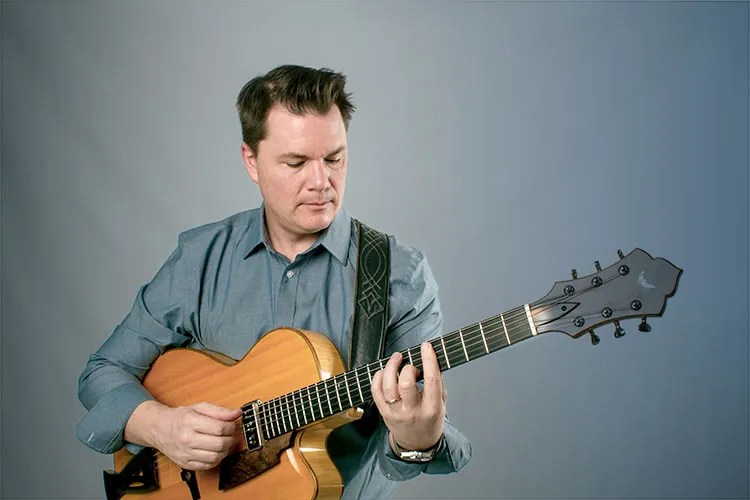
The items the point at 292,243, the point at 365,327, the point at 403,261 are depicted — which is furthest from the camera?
the point at 292,243

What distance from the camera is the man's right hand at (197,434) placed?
2.42m

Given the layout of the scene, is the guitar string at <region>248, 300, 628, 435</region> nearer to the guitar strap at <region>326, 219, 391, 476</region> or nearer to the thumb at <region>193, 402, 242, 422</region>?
the thumb at <region>193, 402, 242, 422</region>

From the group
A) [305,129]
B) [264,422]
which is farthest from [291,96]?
[264,422]

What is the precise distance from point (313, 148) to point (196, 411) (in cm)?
77

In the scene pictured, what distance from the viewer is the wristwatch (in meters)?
2.32

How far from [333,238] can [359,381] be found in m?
0.55

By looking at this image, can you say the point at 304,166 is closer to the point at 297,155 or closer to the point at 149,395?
the point at 297,155

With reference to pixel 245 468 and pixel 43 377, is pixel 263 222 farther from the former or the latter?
pixel 43 377

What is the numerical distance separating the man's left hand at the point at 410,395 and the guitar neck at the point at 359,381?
3cm

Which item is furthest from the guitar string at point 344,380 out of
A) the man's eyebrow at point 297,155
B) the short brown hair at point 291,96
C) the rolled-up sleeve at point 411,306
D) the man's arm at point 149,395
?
the short brown hair at point 291,96

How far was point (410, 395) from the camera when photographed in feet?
6.97

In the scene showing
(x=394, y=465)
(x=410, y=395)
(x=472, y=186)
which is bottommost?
(x=394, y=465)

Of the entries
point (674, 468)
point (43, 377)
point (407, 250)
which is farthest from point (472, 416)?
point (43, 377)

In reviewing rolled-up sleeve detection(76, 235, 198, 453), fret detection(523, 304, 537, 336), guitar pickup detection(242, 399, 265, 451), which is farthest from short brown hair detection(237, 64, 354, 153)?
fret detection(523, 304, 537, 336)
